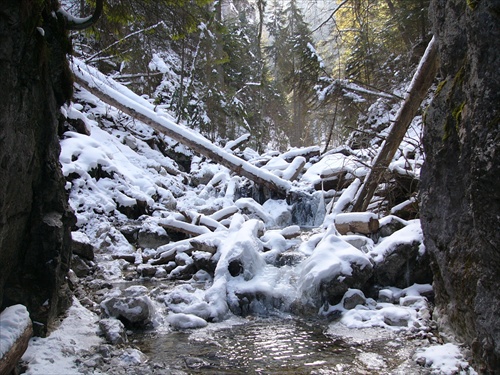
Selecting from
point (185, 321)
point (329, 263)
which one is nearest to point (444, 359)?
point (329, 263)

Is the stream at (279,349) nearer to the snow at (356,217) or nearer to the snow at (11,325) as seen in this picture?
the snow at (11,325)

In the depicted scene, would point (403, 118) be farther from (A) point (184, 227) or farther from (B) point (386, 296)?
(A) point (184, 227)

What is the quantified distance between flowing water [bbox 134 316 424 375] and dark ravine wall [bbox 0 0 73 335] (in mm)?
1341

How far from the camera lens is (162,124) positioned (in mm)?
10891

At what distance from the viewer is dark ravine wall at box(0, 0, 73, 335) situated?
3119 millimetres

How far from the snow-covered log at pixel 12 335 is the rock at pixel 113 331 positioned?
3.92ft

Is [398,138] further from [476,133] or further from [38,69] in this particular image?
[38,69]

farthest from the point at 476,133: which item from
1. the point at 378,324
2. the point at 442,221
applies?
the point at 378,324

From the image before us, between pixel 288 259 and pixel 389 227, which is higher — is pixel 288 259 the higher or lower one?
the lower one

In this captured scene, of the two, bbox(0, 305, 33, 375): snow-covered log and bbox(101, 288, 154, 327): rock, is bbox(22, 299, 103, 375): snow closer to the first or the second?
bbox(101, 288, 154, 327): rock

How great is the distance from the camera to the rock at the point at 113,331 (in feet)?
14.0

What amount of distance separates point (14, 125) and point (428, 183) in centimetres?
406

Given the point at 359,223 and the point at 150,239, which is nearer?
the point at 359,223

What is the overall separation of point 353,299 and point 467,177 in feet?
9.40
